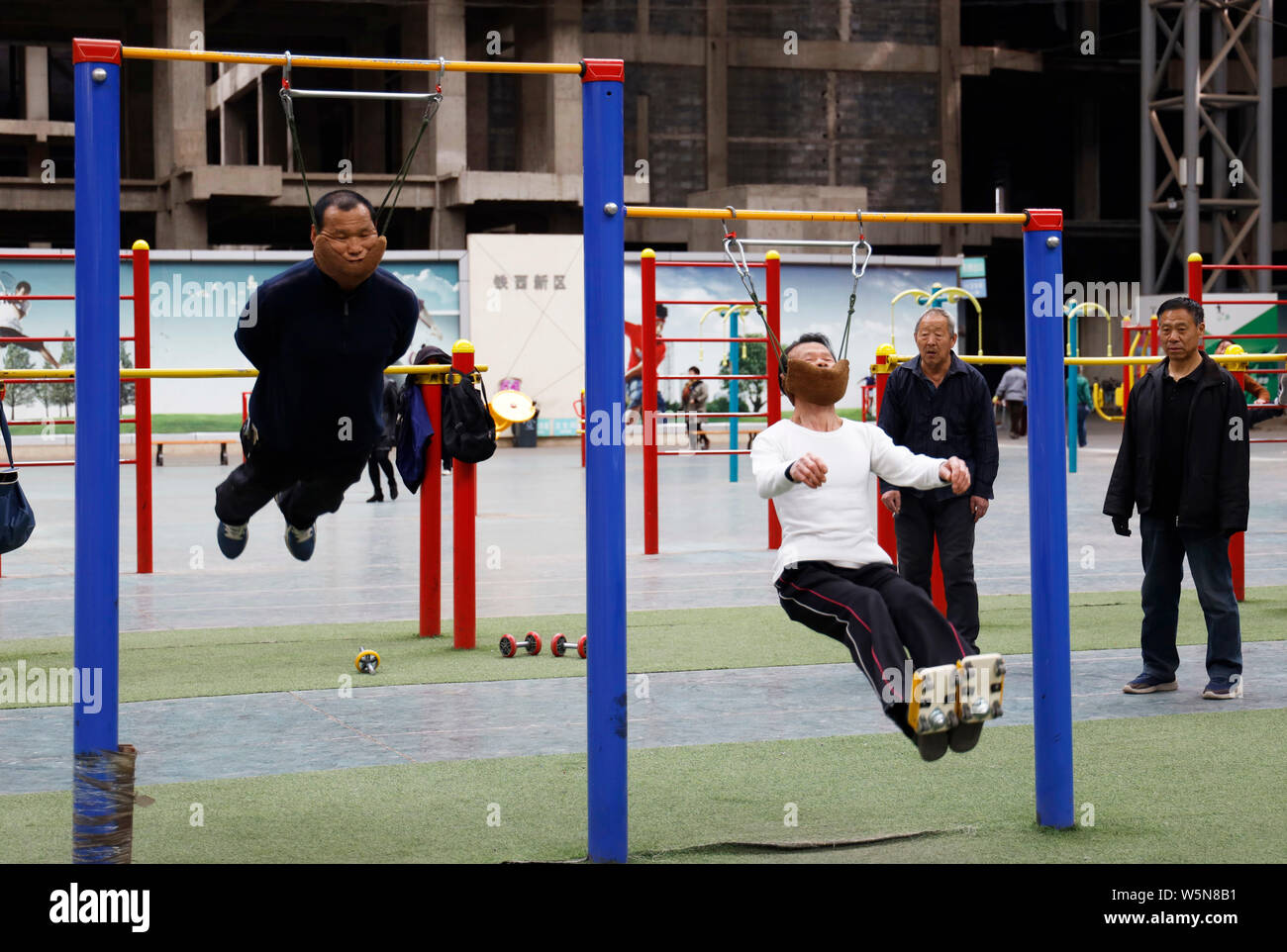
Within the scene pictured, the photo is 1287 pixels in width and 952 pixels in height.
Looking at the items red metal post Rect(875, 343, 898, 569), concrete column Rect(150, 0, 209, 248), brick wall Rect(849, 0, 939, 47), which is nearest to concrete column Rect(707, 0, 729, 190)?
brick wall Rect(849, 0, 939, 47)

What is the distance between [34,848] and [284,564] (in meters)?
8.81

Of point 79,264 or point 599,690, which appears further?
point 599,690

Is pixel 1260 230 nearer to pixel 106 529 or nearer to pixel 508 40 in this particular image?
pixel 508 40

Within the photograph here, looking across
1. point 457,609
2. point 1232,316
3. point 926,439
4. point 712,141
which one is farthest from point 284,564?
point 712,141

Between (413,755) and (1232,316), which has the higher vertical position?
(1232,316)

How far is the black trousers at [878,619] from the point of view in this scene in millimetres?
4797

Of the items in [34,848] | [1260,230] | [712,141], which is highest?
[712,141]

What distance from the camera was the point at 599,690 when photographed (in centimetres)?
477

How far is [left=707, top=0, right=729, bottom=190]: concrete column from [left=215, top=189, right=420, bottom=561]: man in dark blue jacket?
37907 millimetres

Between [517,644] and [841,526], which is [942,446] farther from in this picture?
[841,526]

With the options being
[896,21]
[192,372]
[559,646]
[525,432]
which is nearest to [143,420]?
[192,372]

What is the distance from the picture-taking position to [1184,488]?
24.7 feet

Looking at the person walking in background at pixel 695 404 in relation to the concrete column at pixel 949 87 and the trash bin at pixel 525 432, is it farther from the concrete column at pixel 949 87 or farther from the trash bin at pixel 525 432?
the concrete column at pixel 949 87

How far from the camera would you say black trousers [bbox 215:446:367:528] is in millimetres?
5816
